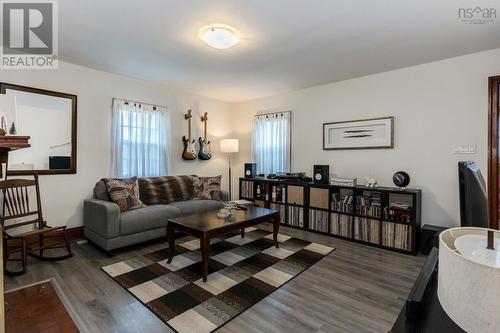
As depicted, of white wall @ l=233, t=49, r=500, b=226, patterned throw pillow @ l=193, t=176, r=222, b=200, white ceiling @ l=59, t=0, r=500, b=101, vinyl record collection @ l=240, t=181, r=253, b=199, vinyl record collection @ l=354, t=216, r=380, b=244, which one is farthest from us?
vinyl record collection @ l=240, t=181, r=253, b=199

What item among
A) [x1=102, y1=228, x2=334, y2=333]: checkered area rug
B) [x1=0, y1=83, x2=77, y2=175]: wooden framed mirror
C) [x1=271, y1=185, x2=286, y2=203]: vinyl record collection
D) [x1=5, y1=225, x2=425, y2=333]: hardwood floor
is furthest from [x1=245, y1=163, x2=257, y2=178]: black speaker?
[x1=0, y1=83, x2=77, y2=175]: wooden framed mirror

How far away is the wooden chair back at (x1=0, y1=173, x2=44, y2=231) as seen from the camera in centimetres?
269

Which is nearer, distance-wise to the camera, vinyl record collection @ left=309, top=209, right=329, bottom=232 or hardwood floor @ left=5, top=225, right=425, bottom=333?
hardwood floor @ left=5, top=225, right=425, bottom=333

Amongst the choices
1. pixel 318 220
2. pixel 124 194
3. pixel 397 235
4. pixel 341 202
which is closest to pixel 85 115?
pixel 124 194

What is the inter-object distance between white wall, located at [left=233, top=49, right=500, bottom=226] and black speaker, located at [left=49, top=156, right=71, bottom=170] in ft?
12.1

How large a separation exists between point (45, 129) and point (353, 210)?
4171 mm

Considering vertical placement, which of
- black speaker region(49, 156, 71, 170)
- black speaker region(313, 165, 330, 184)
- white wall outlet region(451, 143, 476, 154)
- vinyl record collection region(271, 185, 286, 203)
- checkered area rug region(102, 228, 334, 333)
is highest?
white wall outlet region(451, 143, 476, 154)

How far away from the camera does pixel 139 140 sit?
4.03 metres

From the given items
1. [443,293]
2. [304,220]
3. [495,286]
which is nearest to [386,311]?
[443,293]

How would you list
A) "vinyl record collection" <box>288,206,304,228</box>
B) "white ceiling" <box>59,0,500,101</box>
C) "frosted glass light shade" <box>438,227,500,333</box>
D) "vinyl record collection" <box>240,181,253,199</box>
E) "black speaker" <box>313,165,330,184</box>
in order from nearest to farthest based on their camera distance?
"frosted glass light shade" <box>438,227,500,333</box>, "white ceiling" <box>59,0,500,101</box>, "black speaker" <box>313,165,330,184</box>, "vinyl record collection" <box>288,206,304,228</box>, "vinyl record collection" <box>240,181,253,199</box>

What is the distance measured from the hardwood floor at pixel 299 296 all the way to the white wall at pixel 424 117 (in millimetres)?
1024

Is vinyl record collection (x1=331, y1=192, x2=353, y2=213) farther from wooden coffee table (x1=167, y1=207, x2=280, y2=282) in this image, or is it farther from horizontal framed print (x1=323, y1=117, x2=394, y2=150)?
wooden coffee table (x1=167, y1=207, x2=280, y2=282)

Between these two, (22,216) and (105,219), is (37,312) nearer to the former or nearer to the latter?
(105,219)

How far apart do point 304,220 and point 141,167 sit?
2.75m
